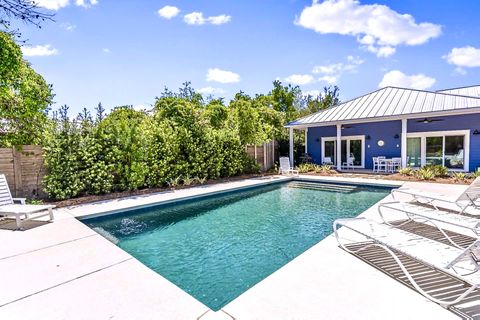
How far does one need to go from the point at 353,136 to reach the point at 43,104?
1607 cm

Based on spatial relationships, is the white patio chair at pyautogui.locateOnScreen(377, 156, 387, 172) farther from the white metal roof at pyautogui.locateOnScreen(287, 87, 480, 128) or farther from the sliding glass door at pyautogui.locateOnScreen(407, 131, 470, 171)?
the white metal roof at pyautogui.locateOnScreen(287, 87, 480, 128)

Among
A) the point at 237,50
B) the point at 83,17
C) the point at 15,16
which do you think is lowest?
the point at 15,16

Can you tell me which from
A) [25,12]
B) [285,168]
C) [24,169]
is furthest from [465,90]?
[24,169]

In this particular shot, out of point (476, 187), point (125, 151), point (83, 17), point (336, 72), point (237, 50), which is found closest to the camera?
point (476, 187)

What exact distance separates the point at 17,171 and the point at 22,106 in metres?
2.21

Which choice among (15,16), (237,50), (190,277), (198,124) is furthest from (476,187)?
(237,50)

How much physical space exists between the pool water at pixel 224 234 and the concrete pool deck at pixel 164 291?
639 millimetres

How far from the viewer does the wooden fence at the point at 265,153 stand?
52.3 ft

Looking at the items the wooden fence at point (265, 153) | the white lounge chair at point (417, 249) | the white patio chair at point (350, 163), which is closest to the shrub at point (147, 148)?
the wooden fence at point (265, 153)

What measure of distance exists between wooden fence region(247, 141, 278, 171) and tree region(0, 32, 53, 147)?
31.8 feet

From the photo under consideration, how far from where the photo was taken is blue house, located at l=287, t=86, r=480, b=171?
1373 centimetres

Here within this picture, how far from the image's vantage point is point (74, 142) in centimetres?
896

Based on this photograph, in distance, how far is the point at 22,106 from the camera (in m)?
8.93

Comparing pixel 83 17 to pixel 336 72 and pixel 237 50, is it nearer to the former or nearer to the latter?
pixel 237 50
